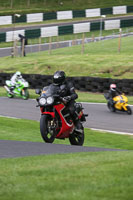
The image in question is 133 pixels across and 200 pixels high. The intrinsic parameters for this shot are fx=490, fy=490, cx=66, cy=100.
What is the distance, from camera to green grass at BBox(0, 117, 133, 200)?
184 inches

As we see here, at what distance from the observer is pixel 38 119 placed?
46.0 feet

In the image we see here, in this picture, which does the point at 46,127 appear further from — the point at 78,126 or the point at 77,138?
the point at 77,138

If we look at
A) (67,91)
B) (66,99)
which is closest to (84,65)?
(67,91)

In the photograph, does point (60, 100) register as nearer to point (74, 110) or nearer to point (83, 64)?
point (74, 110)

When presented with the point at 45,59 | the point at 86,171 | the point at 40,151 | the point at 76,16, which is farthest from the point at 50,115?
the point at 76,16

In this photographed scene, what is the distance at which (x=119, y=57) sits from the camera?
2458 centimetres

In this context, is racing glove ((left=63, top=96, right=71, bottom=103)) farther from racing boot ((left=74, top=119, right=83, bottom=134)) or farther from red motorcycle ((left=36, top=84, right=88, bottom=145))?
racing boot ((left=74, top=119, right=83, bottom=134))

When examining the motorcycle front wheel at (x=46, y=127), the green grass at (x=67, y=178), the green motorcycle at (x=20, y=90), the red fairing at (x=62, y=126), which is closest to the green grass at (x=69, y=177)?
the green grass at (x=67, y=178)

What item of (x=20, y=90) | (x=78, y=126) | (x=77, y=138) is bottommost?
(x=77, y=138)

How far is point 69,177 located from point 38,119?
28.5 feet

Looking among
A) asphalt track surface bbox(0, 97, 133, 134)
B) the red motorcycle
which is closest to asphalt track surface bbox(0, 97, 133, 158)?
asphalt track surface bbox(0, 97, 133, 134)

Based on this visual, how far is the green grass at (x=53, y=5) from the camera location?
4509 cm

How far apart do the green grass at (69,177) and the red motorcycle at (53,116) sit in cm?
144

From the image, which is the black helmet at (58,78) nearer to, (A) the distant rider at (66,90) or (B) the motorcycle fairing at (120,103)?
(A) the distant rider at (66,90)
